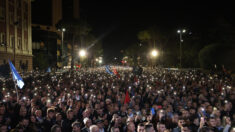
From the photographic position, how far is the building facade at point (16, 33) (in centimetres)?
4003

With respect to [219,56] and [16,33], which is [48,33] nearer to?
[16,33]

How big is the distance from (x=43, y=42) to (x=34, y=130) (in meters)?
68.1

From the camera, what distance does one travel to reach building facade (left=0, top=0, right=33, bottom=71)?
40.0 meters

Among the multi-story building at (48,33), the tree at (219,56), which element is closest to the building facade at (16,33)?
the multi-story building at (48,33)

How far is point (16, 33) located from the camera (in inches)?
1766

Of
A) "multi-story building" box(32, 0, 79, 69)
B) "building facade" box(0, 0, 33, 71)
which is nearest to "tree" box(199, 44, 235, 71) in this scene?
"building facade" box(0, 0, 33, 71)

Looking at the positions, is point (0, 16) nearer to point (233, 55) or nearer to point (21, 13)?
point (21, 13)

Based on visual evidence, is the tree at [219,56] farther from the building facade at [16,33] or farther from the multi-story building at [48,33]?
the multi-story building at [48,33]

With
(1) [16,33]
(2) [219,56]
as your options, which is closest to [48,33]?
(1) [16,33]

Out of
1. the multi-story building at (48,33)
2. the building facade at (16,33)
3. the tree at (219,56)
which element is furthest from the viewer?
the multi-story building at (48,33)

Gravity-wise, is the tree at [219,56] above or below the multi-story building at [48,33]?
below

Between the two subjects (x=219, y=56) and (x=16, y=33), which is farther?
(x=16, y=33)

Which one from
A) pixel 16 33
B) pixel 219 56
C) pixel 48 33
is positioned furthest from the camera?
pixel 48 33

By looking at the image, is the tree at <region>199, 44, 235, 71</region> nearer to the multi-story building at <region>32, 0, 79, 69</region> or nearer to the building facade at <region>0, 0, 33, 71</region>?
the building facade at <region>0, 0, 33, 71</region>
